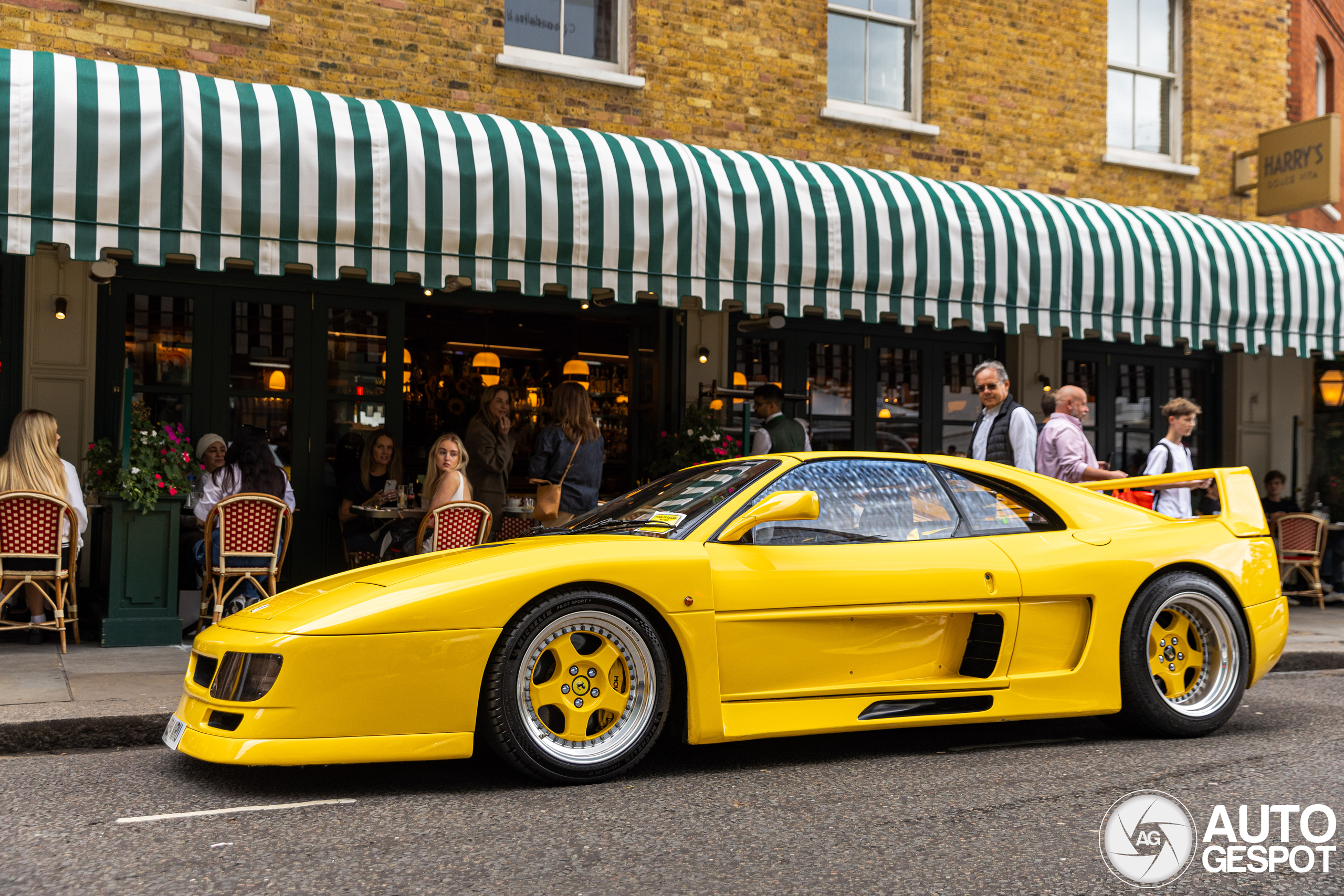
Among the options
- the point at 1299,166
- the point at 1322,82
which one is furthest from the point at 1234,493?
the point at 1322,82

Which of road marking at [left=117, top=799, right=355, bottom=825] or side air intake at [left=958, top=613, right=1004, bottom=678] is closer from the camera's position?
road marking at [left=117, top=799, right=355, bottom=825]

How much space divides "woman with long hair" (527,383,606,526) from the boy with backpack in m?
4.03

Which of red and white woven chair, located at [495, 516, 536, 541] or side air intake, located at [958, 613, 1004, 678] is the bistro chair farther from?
side air intake, located at [958, 613, 1004, 678]

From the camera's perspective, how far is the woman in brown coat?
1020 cm

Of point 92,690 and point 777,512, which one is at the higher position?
point 777,512

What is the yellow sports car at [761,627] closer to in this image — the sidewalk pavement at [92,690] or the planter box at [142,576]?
the sidewalk pavement at [92,690]

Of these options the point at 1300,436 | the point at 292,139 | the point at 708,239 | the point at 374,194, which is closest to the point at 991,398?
the point at 708,239

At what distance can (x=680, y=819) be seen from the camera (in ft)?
13.6

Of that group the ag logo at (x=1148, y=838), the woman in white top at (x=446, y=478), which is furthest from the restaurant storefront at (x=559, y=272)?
the ag logo at (x=1148, y=838)

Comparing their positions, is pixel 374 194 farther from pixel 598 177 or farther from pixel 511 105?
pixel 511 105

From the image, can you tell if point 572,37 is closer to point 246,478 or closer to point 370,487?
point 370,487

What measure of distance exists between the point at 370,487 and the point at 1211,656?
6658mm

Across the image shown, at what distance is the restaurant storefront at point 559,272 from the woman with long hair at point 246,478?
877mm

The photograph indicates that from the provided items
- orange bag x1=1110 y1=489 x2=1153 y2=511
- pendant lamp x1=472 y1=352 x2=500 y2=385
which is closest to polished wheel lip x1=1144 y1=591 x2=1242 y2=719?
orange bag x1=1110 y1=489 x2=1153 y2=511
